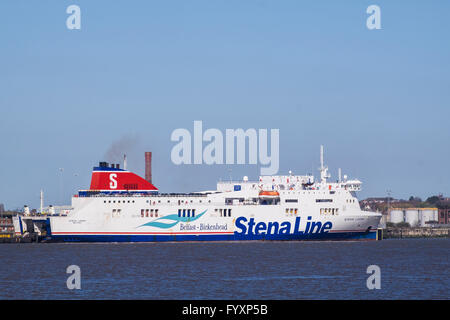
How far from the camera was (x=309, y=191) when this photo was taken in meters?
63.6

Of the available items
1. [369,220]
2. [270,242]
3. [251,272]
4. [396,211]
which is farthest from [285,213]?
[396,211]

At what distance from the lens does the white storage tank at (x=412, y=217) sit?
137m

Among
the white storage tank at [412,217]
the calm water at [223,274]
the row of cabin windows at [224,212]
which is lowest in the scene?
the white storage tank at [412,217]

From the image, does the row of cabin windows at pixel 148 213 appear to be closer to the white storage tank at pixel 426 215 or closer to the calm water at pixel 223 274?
the calm water at pixel 223 274

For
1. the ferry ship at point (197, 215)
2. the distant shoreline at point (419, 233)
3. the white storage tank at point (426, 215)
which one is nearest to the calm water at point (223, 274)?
the ferry ship at point (197, 215)

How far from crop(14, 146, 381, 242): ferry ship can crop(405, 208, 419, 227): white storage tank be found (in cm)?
7611

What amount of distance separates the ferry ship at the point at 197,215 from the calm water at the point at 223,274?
608 cm

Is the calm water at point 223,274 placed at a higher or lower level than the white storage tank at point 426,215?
higher

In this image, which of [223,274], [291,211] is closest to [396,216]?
[291,211]

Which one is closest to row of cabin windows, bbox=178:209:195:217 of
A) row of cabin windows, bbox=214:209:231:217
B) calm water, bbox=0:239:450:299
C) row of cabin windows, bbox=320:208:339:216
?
row of cabin windows, bbox=214:209:231:217

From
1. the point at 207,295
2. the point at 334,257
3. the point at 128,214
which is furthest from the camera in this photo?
the point at 128,214
